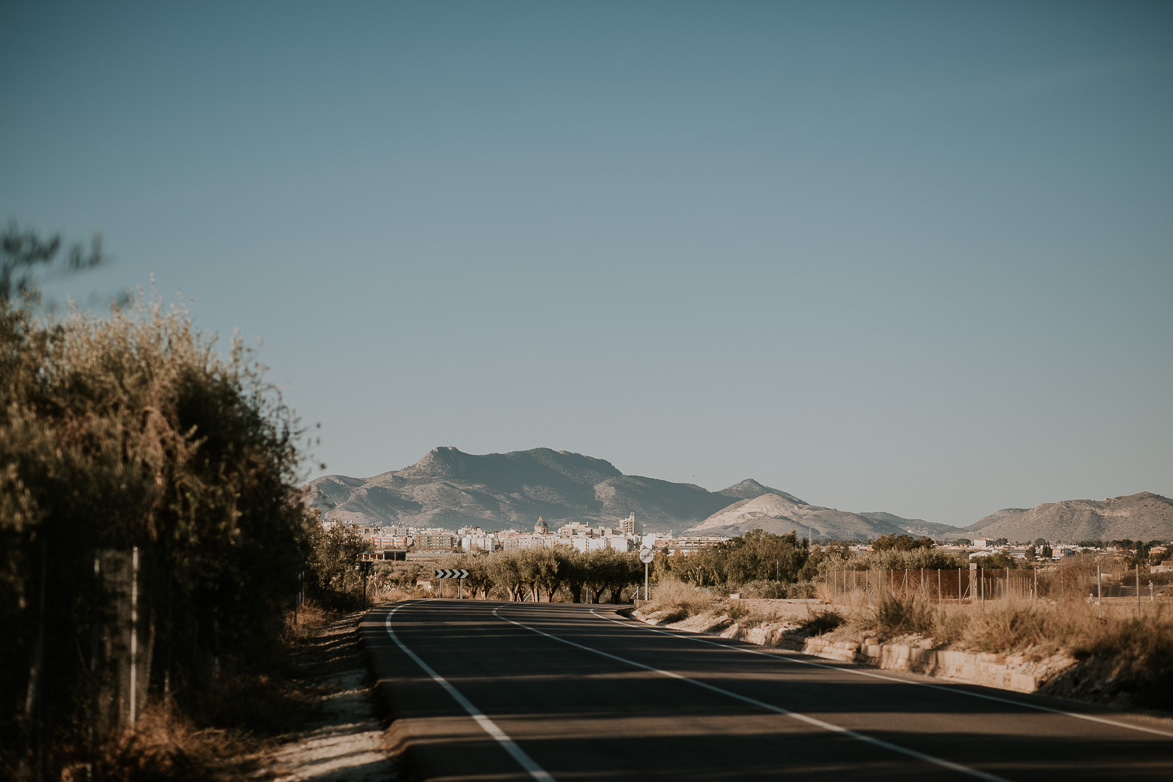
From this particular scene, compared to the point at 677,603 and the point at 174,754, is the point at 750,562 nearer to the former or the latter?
the point at 677,603

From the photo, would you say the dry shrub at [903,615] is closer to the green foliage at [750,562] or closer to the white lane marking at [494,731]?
the white lane marking at [494,731]

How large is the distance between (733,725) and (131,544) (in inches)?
272

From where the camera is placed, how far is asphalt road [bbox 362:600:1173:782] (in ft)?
29.2

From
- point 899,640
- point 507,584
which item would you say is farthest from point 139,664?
point 507,584

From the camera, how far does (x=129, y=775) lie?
8.52 meters

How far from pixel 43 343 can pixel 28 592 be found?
3.83 m

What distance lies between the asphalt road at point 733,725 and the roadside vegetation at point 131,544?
93.4 inches

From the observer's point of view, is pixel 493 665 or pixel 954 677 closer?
pixel 954 677

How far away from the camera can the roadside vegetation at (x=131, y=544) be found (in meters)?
7.71

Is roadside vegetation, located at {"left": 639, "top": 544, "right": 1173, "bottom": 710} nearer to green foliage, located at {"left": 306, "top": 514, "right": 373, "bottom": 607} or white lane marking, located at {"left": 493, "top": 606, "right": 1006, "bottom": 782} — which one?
white lane marking, located at {"left": 493, "top": 606, "right": 1006, "bottom": 782}

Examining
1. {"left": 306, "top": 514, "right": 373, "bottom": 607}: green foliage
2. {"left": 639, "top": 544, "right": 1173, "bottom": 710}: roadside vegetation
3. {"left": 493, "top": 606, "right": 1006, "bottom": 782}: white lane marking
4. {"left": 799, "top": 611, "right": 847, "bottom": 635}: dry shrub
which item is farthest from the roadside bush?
{"left": 306, "top": 514, "right": 373, "bottom": 607}: green foliage

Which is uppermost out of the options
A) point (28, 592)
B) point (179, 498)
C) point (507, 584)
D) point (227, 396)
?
point (227, 396)

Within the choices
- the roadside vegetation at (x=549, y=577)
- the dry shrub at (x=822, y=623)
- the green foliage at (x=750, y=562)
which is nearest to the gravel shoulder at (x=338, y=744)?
the dry shrub at (x=822, y=623)

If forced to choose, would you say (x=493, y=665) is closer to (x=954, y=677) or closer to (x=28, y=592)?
(x=954, y=677)
